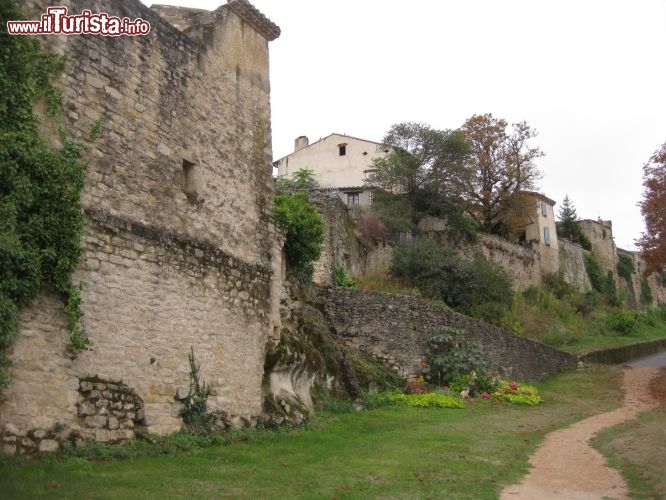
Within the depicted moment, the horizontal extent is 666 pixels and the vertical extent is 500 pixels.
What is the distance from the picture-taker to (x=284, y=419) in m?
13.4

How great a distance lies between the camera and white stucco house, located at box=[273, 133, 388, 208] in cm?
4550

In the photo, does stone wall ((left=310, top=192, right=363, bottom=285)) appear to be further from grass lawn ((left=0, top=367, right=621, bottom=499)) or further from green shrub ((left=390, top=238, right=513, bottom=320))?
grass lawn ((left=0, top=367, right=621, bottom=499))

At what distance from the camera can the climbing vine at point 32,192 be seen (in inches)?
330

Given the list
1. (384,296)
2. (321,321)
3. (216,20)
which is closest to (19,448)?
(216,20)

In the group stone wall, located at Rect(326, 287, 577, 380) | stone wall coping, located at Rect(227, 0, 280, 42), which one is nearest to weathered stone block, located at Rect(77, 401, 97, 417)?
stone wall coping, located at Rect(227, 0, 280, 42)

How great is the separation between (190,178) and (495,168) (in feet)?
116

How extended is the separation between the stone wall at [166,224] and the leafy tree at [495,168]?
31.5 meters

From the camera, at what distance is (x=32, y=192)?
8.82 metres

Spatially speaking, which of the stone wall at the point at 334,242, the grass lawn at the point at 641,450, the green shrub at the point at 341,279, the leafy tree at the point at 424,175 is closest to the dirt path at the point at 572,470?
the grass lawn at the point at 641,450

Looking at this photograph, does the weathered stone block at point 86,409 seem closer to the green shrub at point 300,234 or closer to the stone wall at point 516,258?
the green shrub at point 300,234

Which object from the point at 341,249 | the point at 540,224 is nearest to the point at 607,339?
the point at 540,224

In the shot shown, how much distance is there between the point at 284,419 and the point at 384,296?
8.88 m

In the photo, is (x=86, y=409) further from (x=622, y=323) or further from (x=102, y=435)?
(x=622, y=323)

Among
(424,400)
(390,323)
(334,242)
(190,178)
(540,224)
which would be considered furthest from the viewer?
(540,224)
